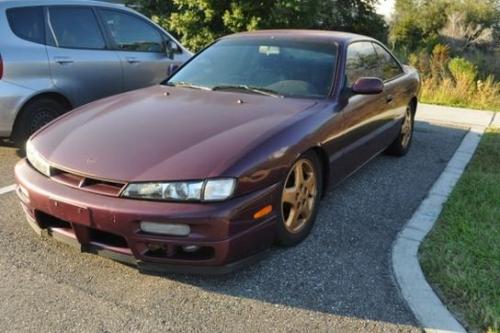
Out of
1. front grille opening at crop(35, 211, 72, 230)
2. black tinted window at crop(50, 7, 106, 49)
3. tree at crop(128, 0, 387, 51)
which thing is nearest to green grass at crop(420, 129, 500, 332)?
front grille opening at crop(35, 211, 72, 230)

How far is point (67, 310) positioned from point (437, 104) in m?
8.52

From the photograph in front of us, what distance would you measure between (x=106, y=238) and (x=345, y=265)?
1504mm

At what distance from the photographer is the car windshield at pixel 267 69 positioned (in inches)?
163

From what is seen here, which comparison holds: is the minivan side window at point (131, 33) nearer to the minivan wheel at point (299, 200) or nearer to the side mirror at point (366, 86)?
the side mirror at point (366, 86)

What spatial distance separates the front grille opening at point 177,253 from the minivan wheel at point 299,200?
574 mm

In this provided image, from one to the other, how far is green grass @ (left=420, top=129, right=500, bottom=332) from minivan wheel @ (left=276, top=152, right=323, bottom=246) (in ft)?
2.66

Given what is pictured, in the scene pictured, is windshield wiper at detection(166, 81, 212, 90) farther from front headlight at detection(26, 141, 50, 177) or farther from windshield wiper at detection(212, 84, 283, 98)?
front headlight at detection(26, 141, 50, 177)

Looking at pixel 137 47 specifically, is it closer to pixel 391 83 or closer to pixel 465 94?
pixel 391 83

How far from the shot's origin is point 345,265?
343 cm

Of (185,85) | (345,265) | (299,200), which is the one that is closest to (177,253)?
(299,200)

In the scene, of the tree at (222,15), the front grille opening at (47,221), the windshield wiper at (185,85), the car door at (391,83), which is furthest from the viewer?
the tree at (222,15)

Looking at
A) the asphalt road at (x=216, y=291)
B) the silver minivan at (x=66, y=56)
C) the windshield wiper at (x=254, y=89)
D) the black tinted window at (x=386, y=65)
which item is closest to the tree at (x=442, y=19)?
the black tinted window at (x=386, y=65)

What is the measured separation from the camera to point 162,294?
9.99ft

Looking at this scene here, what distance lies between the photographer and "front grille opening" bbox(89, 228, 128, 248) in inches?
119
